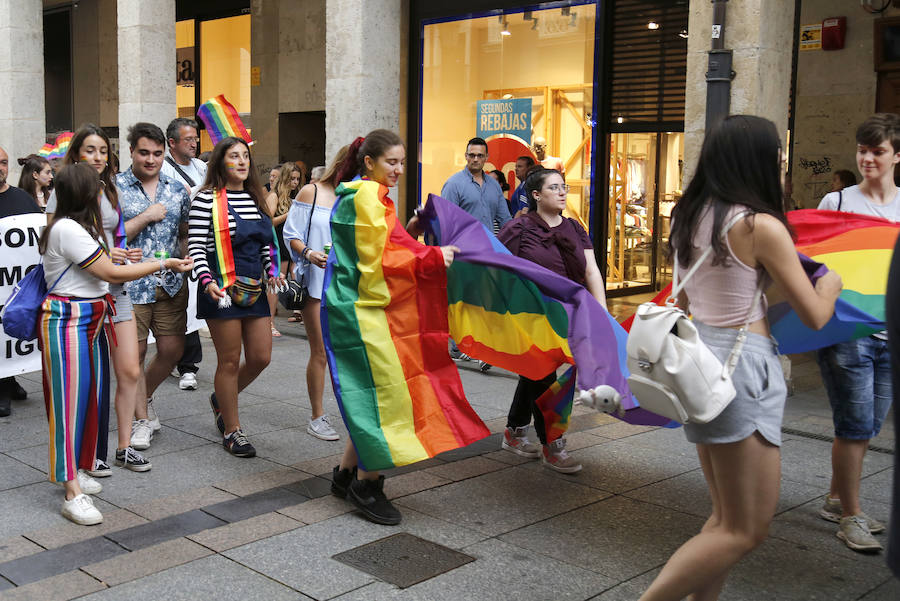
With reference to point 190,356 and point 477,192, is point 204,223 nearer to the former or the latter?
point 190,356

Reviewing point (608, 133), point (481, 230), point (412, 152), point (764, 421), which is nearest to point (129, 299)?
point (481, 230)

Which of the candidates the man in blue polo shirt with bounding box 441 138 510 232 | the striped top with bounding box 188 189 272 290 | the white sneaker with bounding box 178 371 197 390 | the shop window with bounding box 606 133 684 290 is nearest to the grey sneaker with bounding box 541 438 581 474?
the striped top with bounding box 188 189 272 290

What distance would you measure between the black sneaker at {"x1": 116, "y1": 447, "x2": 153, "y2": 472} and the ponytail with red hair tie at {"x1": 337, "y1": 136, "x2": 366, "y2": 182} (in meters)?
2.06

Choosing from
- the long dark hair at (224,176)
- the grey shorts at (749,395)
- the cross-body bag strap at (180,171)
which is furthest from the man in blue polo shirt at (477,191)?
the grey shorts at (749,395)

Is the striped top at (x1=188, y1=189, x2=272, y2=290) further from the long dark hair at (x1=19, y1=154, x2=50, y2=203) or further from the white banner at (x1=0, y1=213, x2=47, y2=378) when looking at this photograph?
the long dark hair at (x1=19, y1=154, x2=50, y2=203)

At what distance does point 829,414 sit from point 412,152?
762 cm

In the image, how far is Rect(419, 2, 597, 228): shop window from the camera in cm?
1168

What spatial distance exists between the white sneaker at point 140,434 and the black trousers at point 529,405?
2345 mm

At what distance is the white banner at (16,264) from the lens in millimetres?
7266

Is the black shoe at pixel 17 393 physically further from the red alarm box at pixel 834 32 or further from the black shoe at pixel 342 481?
the red alarm box at pixel 834 32

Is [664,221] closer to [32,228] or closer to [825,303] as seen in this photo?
[32,228]

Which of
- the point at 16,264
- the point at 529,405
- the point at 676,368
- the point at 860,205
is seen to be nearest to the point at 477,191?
the point at 529,405

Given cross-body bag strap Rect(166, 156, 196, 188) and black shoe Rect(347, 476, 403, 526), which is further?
cross-body bag strap Rect(166, 156, 196, 188)

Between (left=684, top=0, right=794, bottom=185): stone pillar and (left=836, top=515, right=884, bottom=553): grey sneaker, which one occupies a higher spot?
(left=684, top=0, right=794, bottom=185): stone pillar
